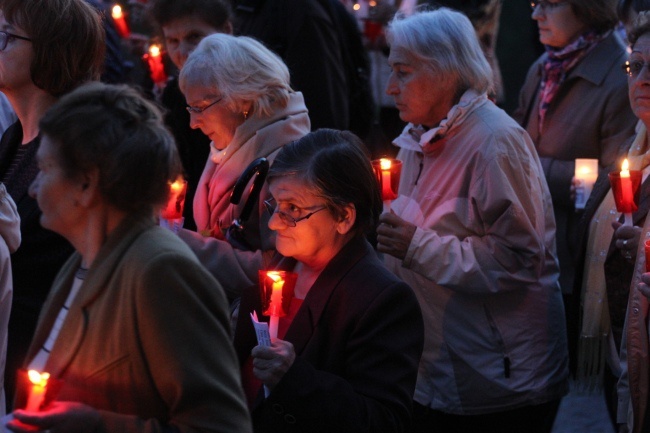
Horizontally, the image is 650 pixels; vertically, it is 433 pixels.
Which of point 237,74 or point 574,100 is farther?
point 574,100

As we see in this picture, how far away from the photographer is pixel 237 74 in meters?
3.70

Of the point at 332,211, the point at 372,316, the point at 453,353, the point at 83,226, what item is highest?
the point at 83,226

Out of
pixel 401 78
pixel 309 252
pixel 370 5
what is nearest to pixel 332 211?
pixel 309 252

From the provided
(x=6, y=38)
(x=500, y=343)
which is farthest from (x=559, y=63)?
(x=6, y=38)

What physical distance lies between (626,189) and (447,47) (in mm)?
896

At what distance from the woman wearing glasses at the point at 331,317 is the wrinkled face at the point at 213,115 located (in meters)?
0.73

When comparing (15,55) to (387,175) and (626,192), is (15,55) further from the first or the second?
(626,192)

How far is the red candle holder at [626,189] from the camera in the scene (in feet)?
11.2

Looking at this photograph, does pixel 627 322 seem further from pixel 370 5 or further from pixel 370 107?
pixel 370 5

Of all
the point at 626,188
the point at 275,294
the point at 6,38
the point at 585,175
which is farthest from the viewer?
the point at 585,175

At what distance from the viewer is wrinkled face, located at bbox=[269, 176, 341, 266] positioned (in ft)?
9.68

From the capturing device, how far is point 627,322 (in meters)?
3.44

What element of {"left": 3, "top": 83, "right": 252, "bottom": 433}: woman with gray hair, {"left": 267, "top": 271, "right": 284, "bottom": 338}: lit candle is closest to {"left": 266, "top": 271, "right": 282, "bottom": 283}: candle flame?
{"left": 267, "top": 271, "right": 284, "bottom": 338}: lit candle

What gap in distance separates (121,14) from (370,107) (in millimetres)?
1407
